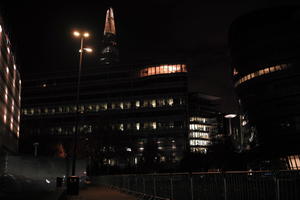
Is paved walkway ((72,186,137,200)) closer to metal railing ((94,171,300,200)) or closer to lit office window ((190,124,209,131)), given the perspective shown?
metal railing ((94,171,300,200))

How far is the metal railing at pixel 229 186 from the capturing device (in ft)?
29.3

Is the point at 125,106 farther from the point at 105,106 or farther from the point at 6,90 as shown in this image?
the point at 6,90

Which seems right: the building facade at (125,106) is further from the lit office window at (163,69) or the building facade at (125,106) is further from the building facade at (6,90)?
the building facade at (6,90)

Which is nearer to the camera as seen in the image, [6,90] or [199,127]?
[6,90]

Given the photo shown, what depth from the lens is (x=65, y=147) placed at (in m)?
106

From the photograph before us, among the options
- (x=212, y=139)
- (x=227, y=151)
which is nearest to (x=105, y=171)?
(x=227, y=151)

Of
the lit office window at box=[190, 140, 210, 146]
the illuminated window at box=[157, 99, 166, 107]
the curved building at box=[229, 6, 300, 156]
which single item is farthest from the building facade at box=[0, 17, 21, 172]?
the lit office window at box=[190, 140, 210, 146]

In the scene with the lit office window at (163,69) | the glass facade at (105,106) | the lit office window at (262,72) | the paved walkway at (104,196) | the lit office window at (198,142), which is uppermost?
the lit office window at (163,69)

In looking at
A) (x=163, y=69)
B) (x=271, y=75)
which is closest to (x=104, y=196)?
(x=271, y=75)

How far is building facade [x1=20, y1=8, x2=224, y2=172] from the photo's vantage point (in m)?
113

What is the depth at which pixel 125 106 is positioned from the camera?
119m

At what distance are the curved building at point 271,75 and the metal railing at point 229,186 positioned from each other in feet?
223

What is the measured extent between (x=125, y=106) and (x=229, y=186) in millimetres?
107913

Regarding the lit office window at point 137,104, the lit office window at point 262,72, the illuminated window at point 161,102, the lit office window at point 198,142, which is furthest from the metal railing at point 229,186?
the lit office window at point 198,142
